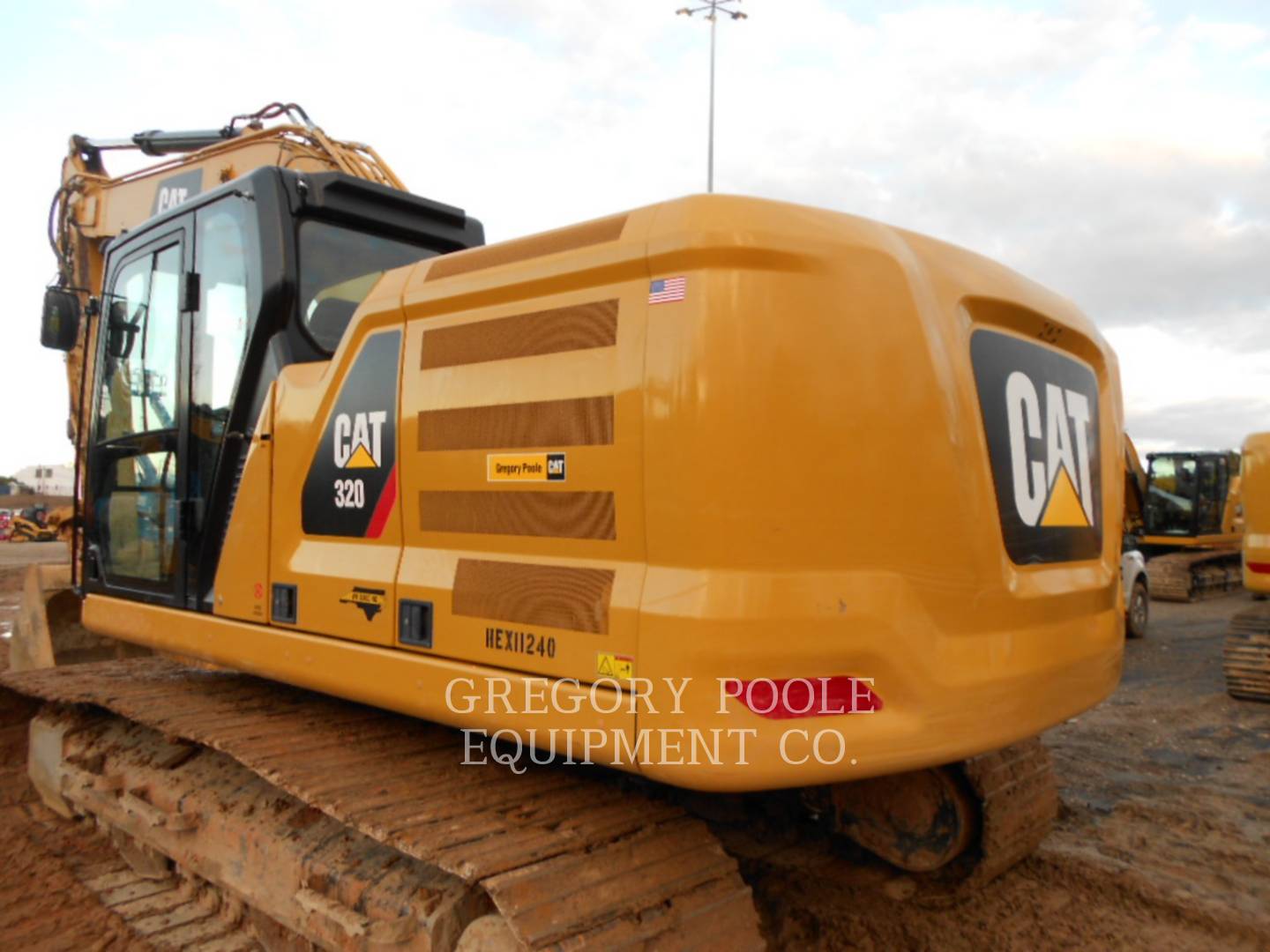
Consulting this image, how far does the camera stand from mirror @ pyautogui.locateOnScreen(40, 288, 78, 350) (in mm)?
4211

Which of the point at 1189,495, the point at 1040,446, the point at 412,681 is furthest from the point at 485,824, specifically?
the point at 1189,495

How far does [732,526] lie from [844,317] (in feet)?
1.83

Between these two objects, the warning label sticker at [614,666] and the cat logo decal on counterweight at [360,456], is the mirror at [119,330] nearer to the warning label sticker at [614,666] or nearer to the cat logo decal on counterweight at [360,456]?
the cat logo decal on counterweight at [360,456]

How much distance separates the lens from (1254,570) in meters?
7.35

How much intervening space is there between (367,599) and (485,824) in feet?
2.45

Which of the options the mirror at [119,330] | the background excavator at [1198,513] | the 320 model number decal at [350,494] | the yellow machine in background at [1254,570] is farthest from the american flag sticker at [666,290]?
the background excavator at [1198,513]

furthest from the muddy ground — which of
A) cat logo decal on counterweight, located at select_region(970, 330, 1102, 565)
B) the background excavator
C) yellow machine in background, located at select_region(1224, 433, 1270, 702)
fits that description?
the background excavator

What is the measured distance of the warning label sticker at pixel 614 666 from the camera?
2.09 meters

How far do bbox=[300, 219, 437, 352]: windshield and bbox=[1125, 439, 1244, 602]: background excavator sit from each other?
15.0 m

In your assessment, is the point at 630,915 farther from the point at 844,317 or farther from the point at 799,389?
the point at 844,317

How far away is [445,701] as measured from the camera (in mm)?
2463

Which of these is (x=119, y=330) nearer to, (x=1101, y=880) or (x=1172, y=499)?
(x=1101, y=880)

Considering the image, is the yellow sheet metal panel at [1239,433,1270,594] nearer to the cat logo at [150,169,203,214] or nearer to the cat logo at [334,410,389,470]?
the cat logo at [334,410,389,470]

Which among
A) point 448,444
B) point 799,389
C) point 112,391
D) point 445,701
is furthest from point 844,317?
point 112,391
